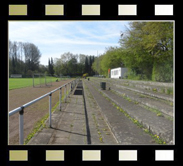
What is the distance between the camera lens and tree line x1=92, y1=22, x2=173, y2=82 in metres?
8.84

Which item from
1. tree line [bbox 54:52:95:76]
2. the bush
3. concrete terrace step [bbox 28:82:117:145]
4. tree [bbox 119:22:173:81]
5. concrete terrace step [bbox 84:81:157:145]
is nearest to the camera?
concrete terrace step [bbox 84:81:157:145]

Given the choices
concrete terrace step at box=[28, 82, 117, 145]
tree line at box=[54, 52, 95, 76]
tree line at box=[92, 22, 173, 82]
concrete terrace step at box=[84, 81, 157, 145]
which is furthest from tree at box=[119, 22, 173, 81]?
concrete terrace step at box=[28, 82, 117, 145]

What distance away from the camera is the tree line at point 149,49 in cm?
884

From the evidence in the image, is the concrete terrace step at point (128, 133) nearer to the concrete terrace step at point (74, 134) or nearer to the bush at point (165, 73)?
the concrete terrace step at point (74, 134)

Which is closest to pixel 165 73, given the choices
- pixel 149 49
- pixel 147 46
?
pixel 147 46

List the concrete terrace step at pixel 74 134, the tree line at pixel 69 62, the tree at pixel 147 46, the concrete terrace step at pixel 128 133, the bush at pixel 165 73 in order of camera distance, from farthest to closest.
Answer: the tree at pixel 147 46 → the bush at pixel 165 73 → the tree line at pixel 69 62 → the concrete terrace step at pixel 74 134 → the concrete terrace step at pixel 128 133

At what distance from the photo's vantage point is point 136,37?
41.9 ft

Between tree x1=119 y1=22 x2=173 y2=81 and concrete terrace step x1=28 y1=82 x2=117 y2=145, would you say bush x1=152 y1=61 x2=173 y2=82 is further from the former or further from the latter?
concrete terrace step x1=28 y1=82 x2=117 y2=145

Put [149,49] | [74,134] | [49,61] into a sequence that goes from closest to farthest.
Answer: [74,134]
[49,61]
[149,49]

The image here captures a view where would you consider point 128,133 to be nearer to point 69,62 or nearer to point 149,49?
point 149,49

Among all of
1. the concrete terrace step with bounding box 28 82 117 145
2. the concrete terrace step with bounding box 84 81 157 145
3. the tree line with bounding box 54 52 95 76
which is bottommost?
the concrete terrace step with bounding box 28 82 117 145

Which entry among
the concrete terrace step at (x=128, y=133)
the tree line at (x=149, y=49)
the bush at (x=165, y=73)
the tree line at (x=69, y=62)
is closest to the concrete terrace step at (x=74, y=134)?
the concrete terrace step at (x=128, y=133)

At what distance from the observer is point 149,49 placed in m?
11.5
